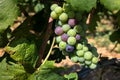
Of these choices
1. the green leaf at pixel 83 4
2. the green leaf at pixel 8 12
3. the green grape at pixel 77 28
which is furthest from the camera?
the green grape at pixel 77 28

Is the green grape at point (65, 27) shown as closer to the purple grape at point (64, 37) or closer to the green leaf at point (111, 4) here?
the purple grape at point (64, 37)

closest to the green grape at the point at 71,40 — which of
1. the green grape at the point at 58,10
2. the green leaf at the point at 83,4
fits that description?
the green grape at the point at 58,10

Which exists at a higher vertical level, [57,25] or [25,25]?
[57,25]

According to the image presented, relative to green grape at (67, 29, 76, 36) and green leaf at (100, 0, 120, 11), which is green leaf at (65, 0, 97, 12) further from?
green grape at (67, 29, 76, 36)

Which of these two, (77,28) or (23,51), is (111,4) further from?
(23,51)

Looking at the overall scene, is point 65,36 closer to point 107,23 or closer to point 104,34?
point 104,34

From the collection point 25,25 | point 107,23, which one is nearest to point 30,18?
point 25,25
